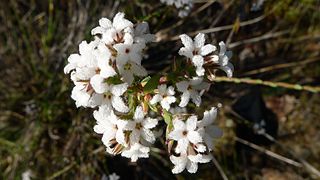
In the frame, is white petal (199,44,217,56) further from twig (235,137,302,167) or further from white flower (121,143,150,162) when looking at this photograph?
twig (235,137,302,167)

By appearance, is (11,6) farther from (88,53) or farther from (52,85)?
(88,53)

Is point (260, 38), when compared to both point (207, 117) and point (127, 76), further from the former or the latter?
point (127, 76)

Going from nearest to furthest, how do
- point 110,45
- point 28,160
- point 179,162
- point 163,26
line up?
point 110,45 → point 179,162 → point 28,160 → point 163,26

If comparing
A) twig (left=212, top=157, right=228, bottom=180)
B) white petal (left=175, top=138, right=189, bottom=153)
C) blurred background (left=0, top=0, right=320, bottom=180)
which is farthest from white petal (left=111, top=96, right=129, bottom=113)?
twig (left=212, top=157, right=228, bottom=180)

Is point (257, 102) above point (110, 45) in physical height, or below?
below

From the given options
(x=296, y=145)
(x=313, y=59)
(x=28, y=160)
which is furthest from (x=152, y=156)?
(x=313, y=59)

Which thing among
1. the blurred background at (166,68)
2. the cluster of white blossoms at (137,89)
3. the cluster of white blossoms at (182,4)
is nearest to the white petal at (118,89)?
the cluster of white blossoms at (137,89)

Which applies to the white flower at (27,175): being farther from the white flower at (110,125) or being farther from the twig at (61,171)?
the white flower at (110,125)
